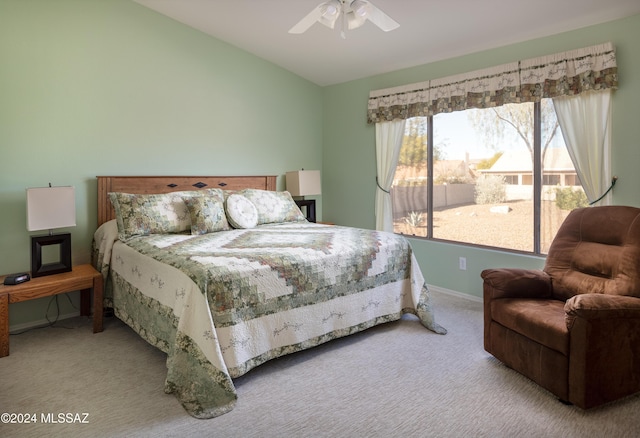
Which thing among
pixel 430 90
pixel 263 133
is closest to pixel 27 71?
pixel 263 133

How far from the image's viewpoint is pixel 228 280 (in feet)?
7.41

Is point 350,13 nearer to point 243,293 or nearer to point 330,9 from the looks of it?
point 330,9

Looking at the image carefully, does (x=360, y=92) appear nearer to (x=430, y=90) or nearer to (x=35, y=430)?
(x=430, y=90)

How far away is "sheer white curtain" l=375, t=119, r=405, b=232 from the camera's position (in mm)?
4602

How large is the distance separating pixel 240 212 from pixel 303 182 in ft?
4.29

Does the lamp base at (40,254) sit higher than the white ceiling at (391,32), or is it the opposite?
the white ceiling at (391,32)

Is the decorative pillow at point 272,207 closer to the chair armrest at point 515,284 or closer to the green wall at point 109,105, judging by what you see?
the green wall at point 109,105

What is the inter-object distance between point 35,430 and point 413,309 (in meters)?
2.57

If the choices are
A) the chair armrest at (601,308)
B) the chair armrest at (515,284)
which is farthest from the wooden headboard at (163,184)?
the chair armrest at (601,308)

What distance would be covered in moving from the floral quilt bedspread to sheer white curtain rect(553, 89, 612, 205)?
1.52m

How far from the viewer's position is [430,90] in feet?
13.7

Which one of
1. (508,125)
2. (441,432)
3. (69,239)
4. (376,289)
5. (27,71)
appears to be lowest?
(441,432)

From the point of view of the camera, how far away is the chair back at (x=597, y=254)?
2348mm

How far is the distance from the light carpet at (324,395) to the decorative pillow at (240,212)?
130 cm
